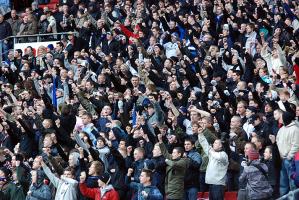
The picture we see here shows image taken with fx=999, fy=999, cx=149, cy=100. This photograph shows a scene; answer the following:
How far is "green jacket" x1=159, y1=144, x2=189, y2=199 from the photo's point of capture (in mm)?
14777

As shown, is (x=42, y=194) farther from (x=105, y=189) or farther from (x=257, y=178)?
(x=257, y=178)

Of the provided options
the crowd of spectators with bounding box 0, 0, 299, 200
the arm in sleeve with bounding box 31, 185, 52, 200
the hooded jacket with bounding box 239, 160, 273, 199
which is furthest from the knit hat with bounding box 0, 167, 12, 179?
the hooded jacket with bounding box 239, 160, 273, 199

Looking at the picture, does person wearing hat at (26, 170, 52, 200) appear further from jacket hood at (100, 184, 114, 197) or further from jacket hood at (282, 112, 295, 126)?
jacket hood at (282, 112, 295, 126)

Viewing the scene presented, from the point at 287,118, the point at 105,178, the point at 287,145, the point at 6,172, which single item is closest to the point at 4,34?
the point at 6,172

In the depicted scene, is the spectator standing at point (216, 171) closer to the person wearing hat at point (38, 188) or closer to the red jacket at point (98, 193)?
the red jacket at point (98, 193)

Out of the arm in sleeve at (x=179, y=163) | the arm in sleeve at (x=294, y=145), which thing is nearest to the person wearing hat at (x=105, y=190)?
the arm in sleeve at (x=179, y=163)

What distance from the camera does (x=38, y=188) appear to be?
50.8 feet

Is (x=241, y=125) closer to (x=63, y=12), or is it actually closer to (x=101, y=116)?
(x=101, y=116)

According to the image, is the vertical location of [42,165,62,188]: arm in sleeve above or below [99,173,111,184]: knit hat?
above

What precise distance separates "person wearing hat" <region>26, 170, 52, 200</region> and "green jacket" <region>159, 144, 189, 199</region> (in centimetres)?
194

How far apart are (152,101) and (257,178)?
418 cm

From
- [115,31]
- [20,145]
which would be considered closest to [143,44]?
[115,31]

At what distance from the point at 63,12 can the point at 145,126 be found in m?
9.70

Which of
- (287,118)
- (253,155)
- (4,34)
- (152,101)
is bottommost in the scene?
(253,155)
